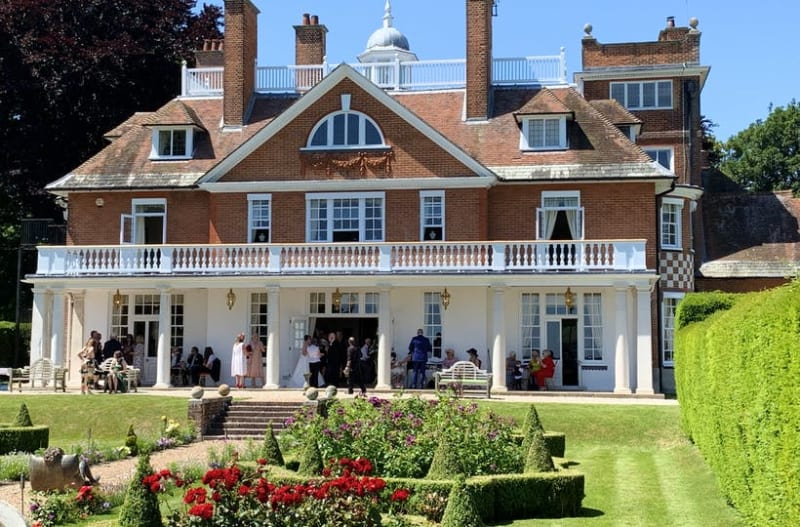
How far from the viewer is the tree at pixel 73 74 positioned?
42.0m

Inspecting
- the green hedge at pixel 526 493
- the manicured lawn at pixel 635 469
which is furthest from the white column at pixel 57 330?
the green hedge at pixel 526 493

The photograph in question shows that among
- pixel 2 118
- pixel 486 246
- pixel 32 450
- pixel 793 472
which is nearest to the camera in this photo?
pixel 793 472

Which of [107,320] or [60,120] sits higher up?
[60,120]

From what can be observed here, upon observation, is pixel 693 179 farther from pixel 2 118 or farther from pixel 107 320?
pixel 2 118

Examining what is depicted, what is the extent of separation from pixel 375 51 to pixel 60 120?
14.2m

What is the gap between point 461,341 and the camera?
31922 mm

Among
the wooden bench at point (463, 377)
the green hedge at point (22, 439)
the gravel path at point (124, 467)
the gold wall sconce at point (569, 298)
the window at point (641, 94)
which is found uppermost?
the window at point (641, 94)

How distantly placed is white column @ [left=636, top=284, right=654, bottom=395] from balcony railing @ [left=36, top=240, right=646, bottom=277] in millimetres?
811

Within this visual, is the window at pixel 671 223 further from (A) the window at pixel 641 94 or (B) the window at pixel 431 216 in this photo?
(B) the window at pixel 431 216

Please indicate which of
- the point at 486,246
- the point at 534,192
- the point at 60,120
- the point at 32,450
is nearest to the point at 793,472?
the point at 32,450

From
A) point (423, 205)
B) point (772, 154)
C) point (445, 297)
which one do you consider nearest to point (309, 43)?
point (423, 205)

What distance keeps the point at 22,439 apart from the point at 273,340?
10.2 m

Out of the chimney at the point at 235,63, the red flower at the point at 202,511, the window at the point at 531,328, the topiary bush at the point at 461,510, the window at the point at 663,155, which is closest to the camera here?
the red flower at the point at 202,511

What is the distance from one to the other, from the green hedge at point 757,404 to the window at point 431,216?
16.7 metres
